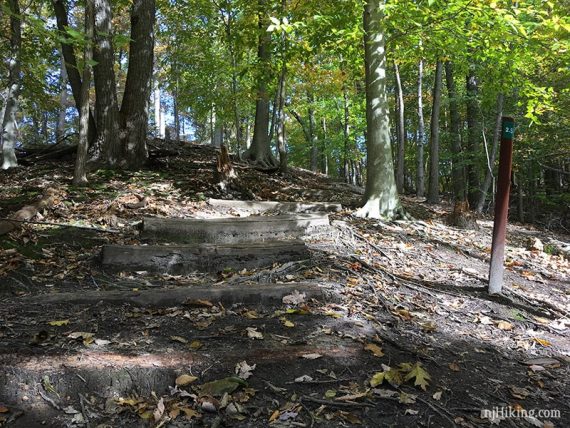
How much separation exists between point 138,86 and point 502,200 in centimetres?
759

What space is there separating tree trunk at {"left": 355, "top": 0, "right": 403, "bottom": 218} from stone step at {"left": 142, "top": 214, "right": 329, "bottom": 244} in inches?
69.7

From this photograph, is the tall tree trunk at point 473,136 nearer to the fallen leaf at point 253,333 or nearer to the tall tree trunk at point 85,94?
the tall tree trunk at point 85,94

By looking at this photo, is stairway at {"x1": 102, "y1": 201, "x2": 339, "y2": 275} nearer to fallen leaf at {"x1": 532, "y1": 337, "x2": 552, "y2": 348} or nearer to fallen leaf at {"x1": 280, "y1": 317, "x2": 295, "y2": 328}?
fallen leaf at {"x1": 280, "y1": 317, "x2": 295, "y2": 328}

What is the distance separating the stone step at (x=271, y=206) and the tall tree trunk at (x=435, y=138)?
677 centimetres

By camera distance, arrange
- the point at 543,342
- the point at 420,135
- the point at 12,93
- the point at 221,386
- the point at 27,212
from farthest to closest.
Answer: the point at 420,135
the point at 12,93
the point at 27,212
the point at 543,342
the point at 221,386

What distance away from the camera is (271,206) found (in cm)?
756

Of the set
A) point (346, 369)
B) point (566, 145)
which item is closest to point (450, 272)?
point (346, 369)

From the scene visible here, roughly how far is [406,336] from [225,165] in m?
5.52

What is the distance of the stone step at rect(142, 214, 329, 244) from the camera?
5484 millimetres

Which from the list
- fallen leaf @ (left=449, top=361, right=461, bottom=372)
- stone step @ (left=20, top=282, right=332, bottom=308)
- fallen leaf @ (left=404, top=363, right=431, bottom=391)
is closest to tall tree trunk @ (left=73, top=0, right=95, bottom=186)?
stone step @ (left=20, top=282, right=332, bottom=308)

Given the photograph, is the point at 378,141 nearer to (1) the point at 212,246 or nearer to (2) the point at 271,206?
(2) the point at 271,206

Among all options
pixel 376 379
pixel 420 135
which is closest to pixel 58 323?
pixel 376 379

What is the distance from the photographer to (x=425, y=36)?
7.85 metres

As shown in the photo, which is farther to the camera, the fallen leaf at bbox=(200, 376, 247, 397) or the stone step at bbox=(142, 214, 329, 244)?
the stone step at bbox=(142, 214, 329, 244)
